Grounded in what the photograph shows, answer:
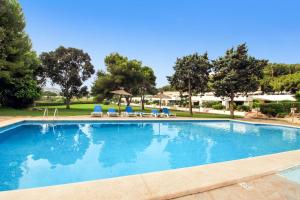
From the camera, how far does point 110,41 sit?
2358 centimetres

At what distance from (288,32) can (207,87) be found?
30.9 feet

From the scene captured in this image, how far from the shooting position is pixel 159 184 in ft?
13.4

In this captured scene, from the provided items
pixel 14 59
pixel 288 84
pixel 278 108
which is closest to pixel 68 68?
pixel 14 59

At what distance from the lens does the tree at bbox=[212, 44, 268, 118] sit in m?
21.7

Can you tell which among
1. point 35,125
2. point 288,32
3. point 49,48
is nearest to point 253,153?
point 35,125

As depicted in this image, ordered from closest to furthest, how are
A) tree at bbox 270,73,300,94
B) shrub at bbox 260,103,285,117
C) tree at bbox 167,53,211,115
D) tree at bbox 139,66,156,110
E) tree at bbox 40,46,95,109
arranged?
shrub at bbox 260,103,285,117 → tree at bbox 167,53,211,115 → tree at bbox 40,46,95,109 → tree at bbox 139,66,156,110 → tree at bbox 270,73,300,94

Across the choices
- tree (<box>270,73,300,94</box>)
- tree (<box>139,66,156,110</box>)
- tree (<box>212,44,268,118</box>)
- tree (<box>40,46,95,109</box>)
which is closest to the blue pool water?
tree (<box>212,44,268,118</box>)

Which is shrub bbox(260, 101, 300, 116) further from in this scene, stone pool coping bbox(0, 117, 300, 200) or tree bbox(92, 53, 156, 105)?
stone pool coping bbox(0, 117, 300, 200)

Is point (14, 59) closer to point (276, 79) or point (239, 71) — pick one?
point (239, 71)

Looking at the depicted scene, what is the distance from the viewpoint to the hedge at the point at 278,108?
22205mm

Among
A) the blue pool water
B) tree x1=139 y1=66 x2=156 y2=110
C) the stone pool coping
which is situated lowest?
the blue pool water

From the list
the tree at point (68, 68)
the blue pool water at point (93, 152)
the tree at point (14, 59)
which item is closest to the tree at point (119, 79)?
the tree at point (68, 68)

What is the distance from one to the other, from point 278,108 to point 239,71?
592 centimetres

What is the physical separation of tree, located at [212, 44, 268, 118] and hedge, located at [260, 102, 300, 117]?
321cm
